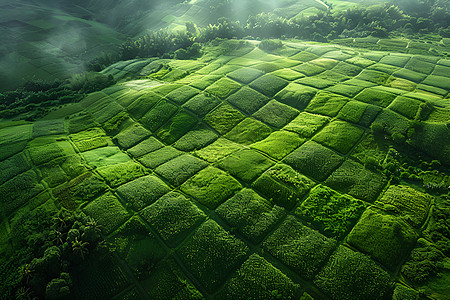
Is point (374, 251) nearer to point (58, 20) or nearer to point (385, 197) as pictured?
point (385, 197)

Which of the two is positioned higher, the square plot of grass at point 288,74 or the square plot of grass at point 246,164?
the square plot of grass at point 288,74

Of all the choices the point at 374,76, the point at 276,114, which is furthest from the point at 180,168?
the point at 374,76

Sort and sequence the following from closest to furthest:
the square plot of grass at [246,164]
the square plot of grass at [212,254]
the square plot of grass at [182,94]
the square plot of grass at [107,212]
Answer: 1. the square plot of grass at [212,254]
2. the square plot of grass at [107,212]
3. the square plot of grass at [246,164]
4. the square plot of grass at [182,94]

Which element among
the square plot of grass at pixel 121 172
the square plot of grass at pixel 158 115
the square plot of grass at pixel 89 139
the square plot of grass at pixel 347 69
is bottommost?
the square plot of grass at pixel 89 139

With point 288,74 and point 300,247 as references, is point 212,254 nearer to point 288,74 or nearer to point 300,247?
point 300,247

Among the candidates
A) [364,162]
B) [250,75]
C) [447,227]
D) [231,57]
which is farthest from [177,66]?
[447,227]

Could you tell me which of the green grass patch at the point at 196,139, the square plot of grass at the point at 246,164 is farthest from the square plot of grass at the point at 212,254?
the green grass patch at the point at 196,139

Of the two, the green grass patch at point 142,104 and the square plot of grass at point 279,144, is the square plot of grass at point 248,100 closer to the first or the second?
the square plot of grass at point 279,144

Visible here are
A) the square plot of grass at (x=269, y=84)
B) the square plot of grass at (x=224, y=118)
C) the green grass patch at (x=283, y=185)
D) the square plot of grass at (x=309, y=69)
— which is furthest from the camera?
the square plot of grass at (x=309, y=69)
